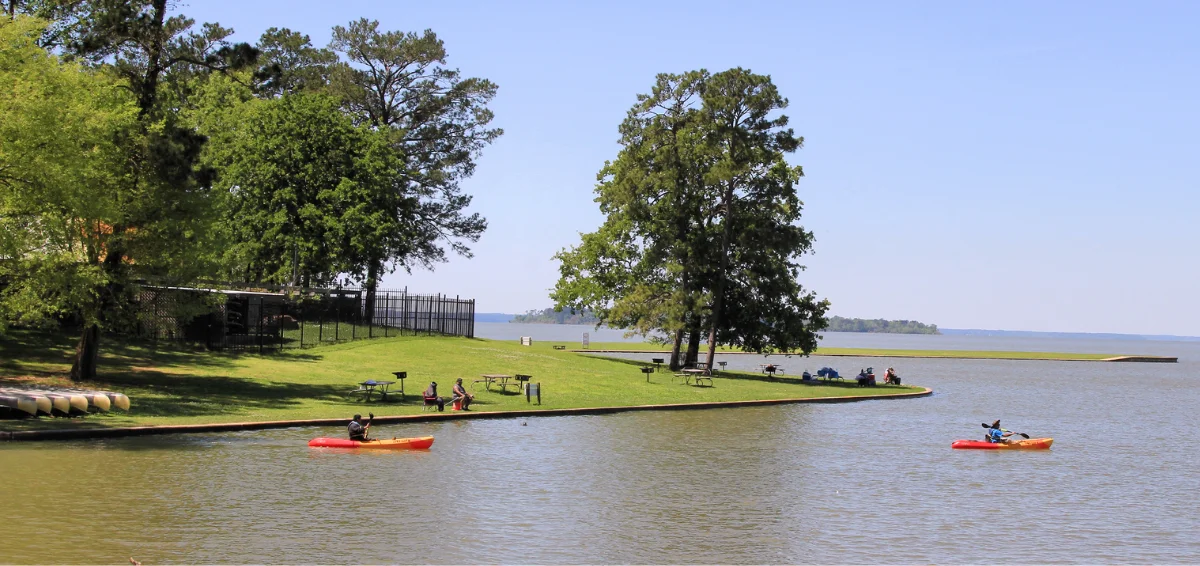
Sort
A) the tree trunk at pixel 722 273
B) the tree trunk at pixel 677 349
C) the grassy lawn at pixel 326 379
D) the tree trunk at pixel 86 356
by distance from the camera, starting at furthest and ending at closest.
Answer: the tree trunk at pixel 677 349
the tree trunk at pixel 722 273
the tree trunk at pixel 86 356
the grassy lawn at pixel 326 379

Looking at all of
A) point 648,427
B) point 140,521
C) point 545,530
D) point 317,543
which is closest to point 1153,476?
point 648,427

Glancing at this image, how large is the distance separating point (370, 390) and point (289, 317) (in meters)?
23.8

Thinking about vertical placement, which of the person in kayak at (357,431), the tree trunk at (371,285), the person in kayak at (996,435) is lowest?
the person in kayak at (357,431)

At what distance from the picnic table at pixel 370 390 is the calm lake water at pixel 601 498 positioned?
447 centimetres

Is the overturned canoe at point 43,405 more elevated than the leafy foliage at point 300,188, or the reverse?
the leafy foliage at point 300,188

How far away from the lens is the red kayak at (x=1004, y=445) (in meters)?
32.8

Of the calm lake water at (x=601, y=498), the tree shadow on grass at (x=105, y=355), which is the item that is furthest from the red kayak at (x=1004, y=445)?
the tree shadow on grass at (x=105, y=355)

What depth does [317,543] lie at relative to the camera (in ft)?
54.3

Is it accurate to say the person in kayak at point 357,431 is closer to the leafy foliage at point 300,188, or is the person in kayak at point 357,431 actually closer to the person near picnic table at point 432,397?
the person near picnic table at point 432,397

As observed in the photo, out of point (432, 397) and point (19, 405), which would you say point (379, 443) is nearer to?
point (432, 397)

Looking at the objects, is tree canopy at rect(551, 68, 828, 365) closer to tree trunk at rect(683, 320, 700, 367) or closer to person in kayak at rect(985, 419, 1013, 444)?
tree trunk at rect(683, 320, 700, 367)

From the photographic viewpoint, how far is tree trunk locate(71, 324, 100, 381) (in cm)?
3634

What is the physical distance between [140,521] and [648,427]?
63.8 ft

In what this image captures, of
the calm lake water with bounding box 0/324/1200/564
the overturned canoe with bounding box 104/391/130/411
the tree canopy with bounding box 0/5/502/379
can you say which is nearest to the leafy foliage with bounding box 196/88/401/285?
the tree canopy with bounding box 0/5/502/379
